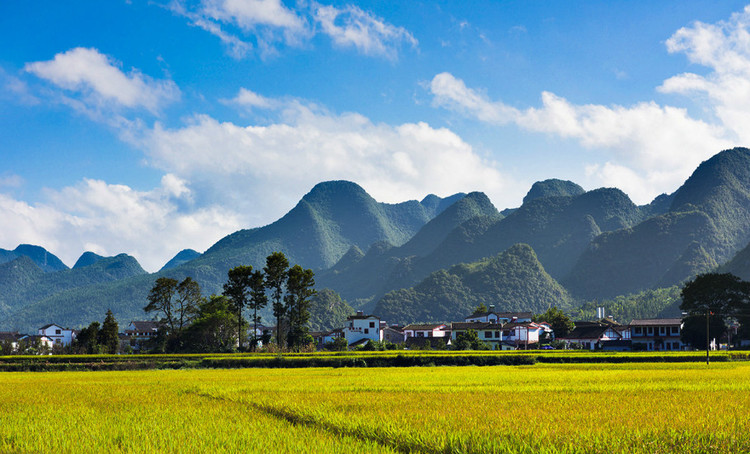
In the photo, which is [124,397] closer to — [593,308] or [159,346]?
[159,346]

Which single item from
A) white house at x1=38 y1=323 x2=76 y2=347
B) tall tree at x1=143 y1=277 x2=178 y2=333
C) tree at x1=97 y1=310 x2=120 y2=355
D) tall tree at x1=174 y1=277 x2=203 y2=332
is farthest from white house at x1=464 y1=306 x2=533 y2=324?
white house at x1=38 y1=323 x2=76 y2=347

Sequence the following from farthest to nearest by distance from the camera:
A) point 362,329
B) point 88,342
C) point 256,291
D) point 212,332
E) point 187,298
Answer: point 362,329, point 187,298, point 88,342, point 256,291, point 212,332

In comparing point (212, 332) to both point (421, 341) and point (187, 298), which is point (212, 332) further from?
point (421, 341)

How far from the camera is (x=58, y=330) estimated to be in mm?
135750

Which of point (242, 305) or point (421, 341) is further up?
point (242, 305)

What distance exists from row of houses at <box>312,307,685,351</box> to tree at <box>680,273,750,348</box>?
7655mm

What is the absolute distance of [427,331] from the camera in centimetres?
10806

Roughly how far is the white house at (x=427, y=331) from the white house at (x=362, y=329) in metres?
7.64

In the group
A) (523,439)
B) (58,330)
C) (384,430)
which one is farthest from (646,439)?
(58,330)

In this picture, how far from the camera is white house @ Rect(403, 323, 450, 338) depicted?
108125mm

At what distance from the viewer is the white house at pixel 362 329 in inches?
4060

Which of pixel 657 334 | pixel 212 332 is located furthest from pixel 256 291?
pixel 657 334

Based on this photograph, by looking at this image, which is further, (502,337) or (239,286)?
(502,337)

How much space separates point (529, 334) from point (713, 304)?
2733 cm
